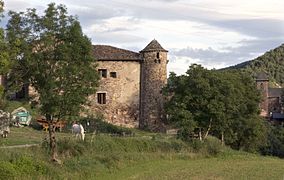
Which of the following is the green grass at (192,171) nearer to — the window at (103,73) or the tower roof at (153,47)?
the tower roof at (153,47)

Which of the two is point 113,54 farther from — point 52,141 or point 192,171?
point 52,141

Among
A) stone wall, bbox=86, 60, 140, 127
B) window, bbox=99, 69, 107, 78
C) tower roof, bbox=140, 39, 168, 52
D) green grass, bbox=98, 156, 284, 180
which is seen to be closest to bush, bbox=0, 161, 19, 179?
green grass, bbox=98, 156, 284, 180

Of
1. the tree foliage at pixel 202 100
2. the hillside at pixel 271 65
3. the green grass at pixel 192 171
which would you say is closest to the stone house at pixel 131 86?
the tree foliage at pixel 202 100

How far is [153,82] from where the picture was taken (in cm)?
6138

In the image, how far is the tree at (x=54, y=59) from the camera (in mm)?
29406

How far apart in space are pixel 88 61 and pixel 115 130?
25.9m

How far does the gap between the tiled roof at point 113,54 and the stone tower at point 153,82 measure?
1329mm

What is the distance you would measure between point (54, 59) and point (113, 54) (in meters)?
33.0

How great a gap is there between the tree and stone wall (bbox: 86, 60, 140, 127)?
103 ft

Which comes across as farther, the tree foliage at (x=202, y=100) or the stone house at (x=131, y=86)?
the stone house at (x=131, y=86)

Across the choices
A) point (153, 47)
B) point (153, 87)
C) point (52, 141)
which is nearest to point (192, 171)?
point (52, 141)

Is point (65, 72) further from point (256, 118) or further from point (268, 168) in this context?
point (256, 118)

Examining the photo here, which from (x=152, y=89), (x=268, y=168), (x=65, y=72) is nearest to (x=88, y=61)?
(x=65, y=72)

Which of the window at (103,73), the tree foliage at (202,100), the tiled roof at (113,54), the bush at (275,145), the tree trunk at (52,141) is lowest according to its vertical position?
the bush at (275,145)
